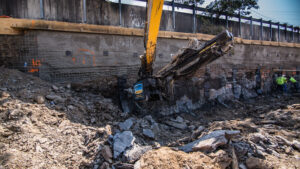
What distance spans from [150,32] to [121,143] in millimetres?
2821

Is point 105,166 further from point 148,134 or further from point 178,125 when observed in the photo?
point 178,125

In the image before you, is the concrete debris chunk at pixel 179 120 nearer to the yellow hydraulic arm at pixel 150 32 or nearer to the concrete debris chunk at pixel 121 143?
the yellow hydraulic arm at pixel 150 32

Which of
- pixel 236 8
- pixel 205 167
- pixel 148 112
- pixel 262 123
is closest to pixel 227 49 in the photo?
pixel 262 123

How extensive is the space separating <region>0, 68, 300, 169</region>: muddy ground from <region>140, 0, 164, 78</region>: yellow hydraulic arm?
5.20ft

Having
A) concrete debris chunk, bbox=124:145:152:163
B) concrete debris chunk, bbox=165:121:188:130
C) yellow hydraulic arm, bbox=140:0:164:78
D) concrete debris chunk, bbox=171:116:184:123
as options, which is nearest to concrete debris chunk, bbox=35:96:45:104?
concrete debris chunk, bbox=124:145:152:163

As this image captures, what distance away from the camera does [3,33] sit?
5.01 m

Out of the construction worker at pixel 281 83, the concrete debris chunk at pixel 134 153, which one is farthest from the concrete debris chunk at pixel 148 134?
the construction worker at pixel 281 83

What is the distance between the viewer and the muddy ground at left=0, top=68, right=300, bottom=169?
3.12m

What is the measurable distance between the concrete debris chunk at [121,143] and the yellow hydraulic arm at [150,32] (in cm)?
234

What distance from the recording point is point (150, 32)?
4.76 metres

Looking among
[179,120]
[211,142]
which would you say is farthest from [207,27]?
[211,142]

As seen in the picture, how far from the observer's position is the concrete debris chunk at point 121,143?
3.36m

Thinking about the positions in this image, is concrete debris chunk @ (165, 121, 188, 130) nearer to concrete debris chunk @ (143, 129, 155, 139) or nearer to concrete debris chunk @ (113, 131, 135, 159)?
concrete debris chunk @ (143, 129, 155, 139)

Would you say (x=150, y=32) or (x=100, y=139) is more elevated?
(x=150, y=32)
